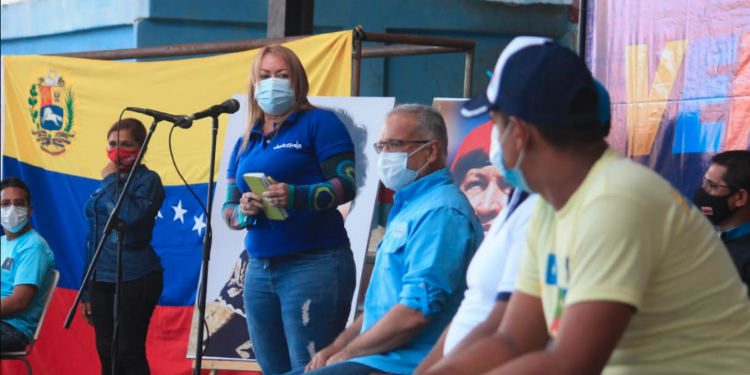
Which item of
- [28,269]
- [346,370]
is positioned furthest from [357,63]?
[346,370]

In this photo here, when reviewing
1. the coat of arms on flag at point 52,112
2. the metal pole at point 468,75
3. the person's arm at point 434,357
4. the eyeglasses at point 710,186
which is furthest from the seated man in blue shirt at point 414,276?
the coat of arms on flag at point 52,112

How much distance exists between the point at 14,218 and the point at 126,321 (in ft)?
4.47

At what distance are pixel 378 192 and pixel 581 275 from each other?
120 inches

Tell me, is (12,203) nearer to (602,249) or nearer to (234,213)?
(234,213)

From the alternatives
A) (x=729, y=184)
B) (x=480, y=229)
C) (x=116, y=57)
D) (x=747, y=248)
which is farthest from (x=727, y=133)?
(x=116, y=57)

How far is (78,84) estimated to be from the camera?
5629 mm

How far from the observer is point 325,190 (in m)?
3.25

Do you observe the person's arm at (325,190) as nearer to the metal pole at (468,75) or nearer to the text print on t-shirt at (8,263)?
the metal pole at (468,75)

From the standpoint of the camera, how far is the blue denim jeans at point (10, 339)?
488cm

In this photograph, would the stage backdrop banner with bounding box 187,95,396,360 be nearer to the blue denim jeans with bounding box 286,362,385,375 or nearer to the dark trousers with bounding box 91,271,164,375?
the dark trousers with bounding box 91,271,164,375

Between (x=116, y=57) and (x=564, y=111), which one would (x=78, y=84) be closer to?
(x=116, y=57)

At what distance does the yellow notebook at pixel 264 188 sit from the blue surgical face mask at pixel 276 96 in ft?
1.19

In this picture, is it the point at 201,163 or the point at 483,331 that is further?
the point at 201,163

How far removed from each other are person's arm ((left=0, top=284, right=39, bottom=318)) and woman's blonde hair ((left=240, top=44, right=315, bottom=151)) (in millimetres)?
2136
